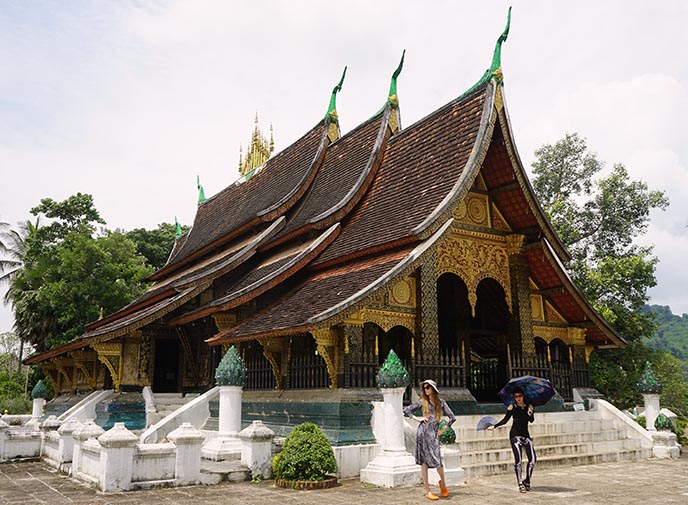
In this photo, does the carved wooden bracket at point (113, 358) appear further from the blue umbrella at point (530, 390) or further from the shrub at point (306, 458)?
the blue umbrella at point (530, 390)

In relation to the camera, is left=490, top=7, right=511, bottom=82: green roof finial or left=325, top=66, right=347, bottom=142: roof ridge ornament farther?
left=325, top=66, right=347, bottom=142: roof ridge ornament

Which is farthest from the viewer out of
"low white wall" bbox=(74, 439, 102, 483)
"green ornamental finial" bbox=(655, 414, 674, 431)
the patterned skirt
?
"green ornamental finial" bbox=(655, 414, 674, 431)

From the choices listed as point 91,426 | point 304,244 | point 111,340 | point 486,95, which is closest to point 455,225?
point 486,95

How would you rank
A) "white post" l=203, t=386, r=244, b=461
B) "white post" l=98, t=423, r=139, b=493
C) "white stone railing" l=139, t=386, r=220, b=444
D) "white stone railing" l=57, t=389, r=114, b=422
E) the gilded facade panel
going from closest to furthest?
"white post" l=98, t=423, r=139, b=493, "white post" l=203, t=386, r=244, b=461, "white stone railing" l=139, t=386, r=220, b=444, the gilded facade panel, "white stone railing" l=57, t=389, r=114, b=422

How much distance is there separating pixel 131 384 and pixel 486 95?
31.3ft

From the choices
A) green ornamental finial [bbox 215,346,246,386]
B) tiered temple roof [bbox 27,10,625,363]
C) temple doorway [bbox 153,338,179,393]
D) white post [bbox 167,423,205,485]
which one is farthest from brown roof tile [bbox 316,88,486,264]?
temple doorway [bbox 153,338,179,393]

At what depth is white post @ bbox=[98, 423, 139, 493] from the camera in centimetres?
735

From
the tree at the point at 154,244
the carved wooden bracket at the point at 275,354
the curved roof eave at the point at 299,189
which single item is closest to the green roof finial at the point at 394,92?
the curved roof eave at the point at 299,189

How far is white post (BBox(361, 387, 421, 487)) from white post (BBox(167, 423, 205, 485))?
2.09 metres

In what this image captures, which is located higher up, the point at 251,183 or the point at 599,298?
the point at 251,183

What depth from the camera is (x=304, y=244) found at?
13.0 meters

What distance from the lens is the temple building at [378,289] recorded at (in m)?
9.74

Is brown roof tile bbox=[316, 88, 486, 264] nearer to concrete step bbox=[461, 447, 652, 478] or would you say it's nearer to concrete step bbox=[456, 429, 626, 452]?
concrete step bbox=[456, 429, 626, 452]

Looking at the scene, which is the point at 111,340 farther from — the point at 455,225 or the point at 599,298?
the point at 599,298
